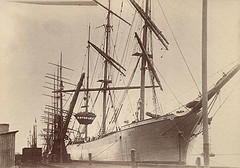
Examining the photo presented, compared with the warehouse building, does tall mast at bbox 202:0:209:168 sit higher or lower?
higher

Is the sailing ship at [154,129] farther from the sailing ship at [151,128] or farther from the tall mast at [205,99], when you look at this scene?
the tall mast at [205,99]

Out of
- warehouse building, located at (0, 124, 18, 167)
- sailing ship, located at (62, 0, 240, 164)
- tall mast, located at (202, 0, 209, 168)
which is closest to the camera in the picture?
tall mast, located at (202, 0, 209, 168)

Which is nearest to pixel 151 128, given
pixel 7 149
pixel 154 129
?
pixel 154 129

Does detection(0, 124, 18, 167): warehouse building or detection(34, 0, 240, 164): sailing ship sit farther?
detection(34, 0, 240, 164): sailing ship

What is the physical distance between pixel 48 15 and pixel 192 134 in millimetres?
9645

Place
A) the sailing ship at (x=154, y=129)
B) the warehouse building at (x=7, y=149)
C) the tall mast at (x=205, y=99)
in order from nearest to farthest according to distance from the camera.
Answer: the tall mast at (x=205, y=99), the warehouse building at (x=7, y=149), the sailing ship at (x=154, y=129)

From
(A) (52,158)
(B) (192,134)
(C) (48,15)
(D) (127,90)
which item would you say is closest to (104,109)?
(D) (127,90)

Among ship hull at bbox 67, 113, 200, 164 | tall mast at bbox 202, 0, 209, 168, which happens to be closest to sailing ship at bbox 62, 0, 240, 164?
ship hull at bbox 67, 113, 200, 164

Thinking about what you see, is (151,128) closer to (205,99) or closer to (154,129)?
(154,129)

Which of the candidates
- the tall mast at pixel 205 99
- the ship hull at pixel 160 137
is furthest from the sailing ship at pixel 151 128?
the tall mast at pixel 205 99

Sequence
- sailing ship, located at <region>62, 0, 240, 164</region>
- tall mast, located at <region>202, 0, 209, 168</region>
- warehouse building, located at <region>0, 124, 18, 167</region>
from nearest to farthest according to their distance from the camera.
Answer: tall mast, located at <region>202, 0, 209, 168</region>, warehouse building, located at <region>0, 124, 18, 167</region>, sailing ship, located at <region>62, 0, 240, 164</region>

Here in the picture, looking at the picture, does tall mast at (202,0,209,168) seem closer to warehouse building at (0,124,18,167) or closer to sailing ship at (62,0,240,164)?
sailing ship at (62,0,240,164)

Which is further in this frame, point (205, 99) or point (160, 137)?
point (160, 137)

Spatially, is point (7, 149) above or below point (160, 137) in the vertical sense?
below
